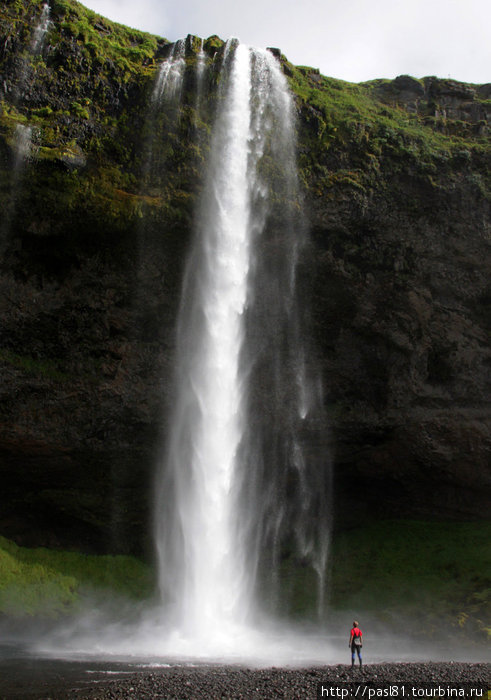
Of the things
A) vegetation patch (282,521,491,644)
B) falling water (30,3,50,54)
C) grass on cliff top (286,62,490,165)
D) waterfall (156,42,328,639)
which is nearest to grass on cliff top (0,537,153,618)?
waterfall (156,42,328,639)

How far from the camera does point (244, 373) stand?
67.2 feet

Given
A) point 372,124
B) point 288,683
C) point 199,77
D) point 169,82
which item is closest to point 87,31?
point 169,82

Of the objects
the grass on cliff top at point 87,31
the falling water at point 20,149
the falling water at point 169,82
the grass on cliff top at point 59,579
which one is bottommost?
the grass on cliff top at point 59,579

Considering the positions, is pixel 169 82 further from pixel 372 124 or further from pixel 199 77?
pixel 372 124

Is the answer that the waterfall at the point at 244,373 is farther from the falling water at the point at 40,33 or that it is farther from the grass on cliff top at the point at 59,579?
the falling water at the point at 40,33

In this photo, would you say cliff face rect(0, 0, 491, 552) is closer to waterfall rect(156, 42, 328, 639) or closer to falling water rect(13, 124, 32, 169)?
falling water rect(13, 124, 32, 169)

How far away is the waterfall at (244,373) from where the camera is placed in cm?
1889

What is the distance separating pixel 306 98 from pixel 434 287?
9180 millimetres

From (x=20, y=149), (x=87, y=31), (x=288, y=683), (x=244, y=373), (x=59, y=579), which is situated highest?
(x=87, y=31)

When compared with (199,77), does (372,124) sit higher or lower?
lower

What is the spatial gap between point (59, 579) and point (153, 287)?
35.0 ft

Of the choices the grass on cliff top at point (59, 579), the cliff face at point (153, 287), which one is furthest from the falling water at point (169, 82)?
the grass on cliff top at point (59, 579)

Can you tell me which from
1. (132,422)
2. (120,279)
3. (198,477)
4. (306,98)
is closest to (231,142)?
(306,98)

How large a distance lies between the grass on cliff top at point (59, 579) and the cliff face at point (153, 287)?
2.10 ft
